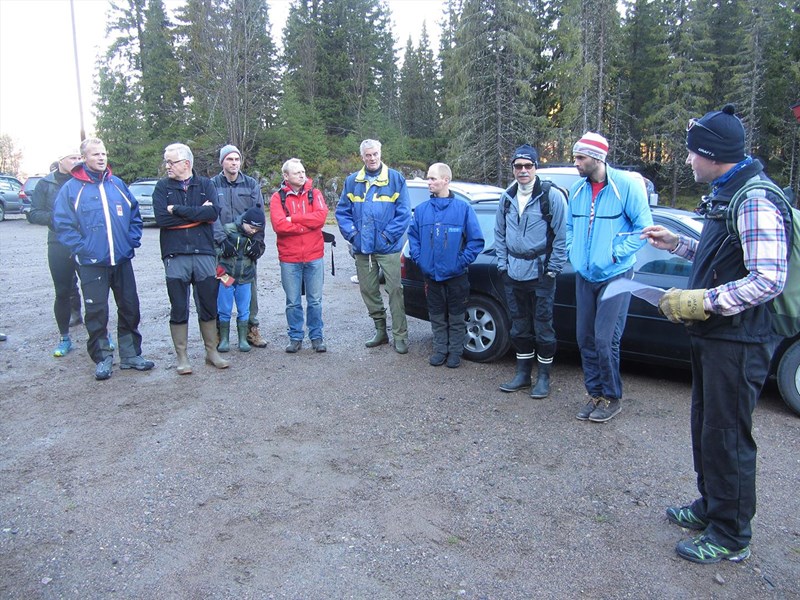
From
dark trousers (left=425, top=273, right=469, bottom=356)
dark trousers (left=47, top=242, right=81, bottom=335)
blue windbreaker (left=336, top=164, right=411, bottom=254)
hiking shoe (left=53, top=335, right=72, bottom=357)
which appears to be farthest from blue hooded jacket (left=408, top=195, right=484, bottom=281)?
hiking shoe (left=53, top=335, right=72, bottom=357)

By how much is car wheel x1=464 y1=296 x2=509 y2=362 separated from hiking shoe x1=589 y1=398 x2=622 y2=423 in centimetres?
159

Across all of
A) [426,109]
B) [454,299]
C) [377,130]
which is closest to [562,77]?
[377,130]

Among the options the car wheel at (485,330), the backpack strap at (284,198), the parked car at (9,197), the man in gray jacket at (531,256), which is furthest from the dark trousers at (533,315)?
the parked car at (9,197)

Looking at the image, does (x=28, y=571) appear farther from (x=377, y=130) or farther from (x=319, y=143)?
(x=377, y=130)

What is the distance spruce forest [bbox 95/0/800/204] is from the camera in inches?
1261

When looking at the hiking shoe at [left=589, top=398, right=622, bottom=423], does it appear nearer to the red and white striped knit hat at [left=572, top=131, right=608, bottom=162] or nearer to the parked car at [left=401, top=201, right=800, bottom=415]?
the parked car at [left=401, top=201, right=800, bottom=415]

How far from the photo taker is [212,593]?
2797 mm

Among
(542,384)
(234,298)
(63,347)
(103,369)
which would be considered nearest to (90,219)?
(103,369)

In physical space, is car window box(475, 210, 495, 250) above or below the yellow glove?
above

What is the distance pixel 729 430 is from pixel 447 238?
11.6ft

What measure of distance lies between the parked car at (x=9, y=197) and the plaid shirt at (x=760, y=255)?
28161mm

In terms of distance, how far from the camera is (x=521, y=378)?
18.0 ft

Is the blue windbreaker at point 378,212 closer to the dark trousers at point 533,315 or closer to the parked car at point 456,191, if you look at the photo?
the dark trousers at point 533,315

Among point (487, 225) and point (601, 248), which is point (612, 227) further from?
Answer: point (487, 225)
